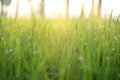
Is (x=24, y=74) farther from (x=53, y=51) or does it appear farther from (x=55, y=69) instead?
(x=53, y=51)

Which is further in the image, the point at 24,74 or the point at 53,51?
the point at 53,51

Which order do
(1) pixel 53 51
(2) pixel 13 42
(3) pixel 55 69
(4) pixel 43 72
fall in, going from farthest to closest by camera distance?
(2) pixel 13 42, (1) pixel 53 51, (3) pixel 55 69, (4) pixel 43 72

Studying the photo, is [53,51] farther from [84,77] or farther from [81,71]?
[84,77]

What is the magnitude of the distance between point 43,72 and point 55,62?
0.96ft

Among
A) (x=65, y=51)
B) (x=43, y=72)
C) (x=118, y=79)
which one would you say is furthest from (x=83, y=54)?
(x=43, y=72)

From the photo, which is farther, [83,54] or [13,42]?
[13,42]

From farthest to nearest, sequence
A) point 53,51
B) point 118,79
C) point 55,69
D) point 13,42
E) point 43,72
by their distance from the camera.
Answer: point 13,42, point 53,51, point 55,69, point 118,79, point 43,72

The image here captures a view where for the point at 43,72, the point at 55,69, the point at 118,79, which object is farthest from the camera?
the point at 55,69

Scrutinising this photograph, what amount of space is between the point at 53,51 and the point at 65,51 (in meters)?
0.09

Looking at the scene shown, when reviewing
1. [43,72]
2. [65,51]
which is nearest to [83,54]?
[65,51]

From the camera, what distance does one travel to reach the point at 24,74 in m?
1.10

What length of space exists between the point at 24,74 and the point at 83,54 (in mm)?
328

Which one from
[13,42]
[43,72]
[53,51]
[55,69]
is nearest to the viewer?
[43,72]

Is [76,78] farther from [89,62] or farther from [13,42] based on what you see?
[13,42]
